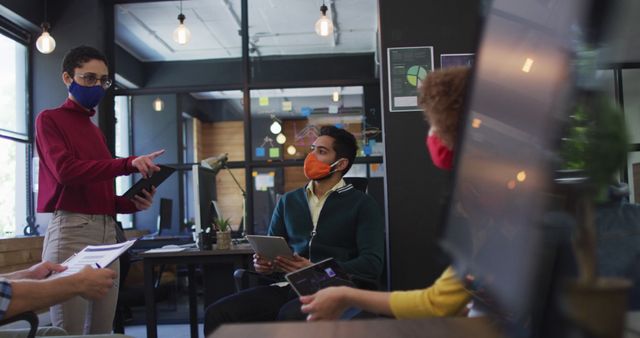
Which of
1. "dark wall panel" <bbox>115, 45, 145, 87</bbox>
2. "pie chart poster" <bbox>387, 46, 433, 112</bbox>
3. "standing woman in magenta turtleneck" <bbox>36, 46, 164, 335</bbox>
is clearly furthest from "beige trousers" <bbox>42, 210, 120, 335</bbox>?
"dark wall panel" <bbox>115, 45, 145, 87</bbox>

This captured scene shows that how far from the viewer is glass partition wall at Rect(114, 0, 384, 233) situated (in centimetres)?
468

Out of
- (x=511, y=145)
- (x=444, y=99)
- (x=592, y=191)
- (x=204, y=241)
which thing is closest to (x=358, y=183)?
(x=204, y=241)

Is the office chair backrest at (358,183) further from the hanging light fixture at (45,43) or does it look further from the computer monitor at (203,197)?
the hanging light fixture at (45,43)

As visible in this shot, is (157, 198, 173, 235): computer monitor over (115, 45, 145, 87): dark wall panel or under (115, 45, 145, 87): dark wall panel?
under

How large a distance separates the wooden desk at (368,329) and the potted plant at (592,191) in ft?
0.77

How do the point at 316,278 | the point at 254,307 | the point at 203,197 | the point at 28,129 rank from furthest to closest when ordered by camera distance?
the point at 28,129, the point at 203,197, the point at 254,307, the point at 316,278

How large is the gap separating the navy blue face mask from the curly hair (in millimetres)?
1818

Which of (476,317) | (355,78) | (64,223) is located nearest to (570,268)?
(476,317)

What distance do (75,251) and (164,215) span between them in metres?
2.88

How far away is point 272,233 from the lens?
282 centimetres

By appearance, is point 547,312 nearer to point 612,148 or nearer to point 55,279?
point 612,148

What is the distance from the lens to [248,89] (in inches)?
183

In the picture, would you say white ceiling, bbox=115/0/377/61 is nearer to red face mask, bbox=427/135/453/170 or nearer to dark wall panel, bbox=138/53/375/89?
dark wall panel, bbox=138/53/375/89

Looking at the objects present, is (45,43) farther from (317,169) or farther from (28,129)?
(317,169)
